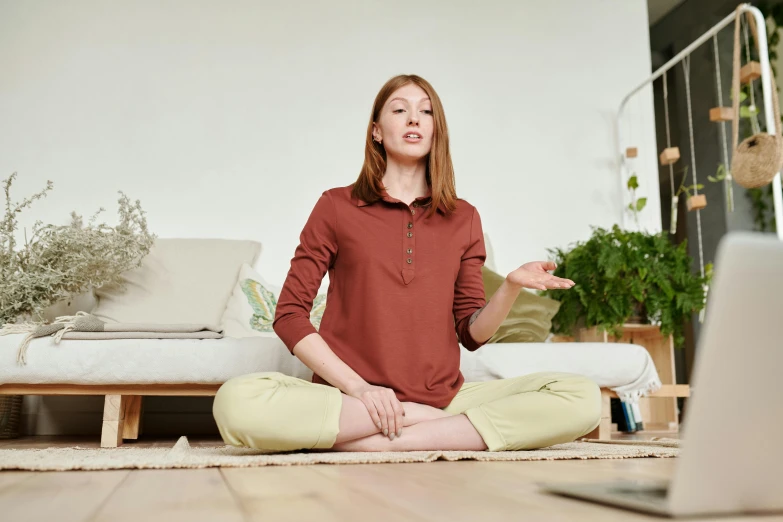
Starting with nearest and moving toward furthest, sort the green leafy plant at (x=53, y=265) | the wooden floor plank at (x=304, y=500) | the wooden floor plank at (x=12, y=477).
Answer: the wooden floor plank at (x=304, y=500) → the wooden floor plank at (x=12, y=477) → the green leafy plant at (x=53, y=265)

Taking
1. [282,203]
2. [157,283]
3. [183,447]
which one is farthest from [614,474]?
[282,203]

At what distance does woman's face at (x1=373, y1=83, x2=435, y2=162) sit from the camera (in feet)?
6.20

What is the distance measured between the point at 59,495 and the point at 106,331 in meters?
1.36

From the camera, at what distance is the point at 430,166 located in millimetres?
1902

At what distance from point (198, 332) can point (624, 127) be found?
2503mm

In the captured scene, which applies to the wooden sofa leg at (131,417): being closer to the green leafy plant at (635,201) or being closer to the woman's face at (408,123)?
the woman's face at (408,123)

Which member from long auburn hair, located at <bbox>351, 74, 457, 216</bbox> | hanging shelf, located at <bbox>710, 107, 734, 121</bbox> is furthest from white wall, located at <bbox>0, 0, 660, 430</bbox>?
long auburn hair, located at <bbox>351, 74, 457, 216</bbox>

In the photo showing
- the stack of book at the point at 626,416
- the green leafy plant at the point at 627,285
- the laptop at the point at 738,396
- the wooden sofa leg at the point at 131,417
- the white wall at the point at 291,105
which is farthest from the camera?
the white wall at the point at 291,105

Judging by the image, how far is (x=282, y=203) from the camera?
332cm

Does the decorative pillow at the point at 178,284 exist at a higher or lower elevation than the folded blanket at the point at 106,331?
higher

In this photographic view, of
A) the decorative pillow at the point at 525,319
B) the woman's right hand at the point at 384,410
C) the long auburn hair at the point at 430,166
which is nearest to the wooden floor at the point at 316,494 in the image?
the woman's right hand at the point at 384,410

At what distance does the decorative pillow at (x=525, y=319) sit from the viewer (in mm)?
2578

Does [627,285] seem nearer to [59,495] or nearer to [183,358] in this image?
[183,358]

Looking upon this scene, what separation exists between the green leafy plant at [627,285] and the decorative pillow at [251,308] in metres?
1.12
